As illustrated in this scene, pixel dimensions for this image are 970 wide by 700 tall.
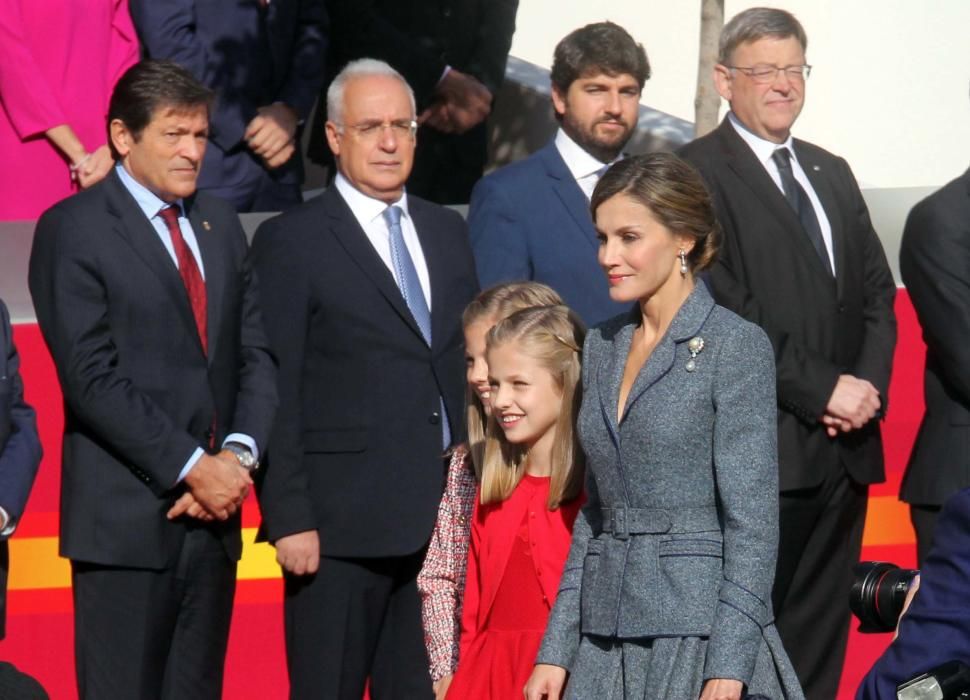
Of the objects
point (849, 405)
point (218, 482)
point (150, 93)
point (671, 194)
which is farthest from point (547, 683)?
point (150, 93)

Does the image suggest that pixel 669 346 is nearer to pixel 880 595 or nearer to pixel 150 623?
pixel 880 595

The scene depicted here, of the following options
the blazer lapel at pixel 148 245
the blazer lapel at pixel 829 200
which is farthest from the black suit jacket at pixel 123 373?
the blazer lapel at pixel 829 200

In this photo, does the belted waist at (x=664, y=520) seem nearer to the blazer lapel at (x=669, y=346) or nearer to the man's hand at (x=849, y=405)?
the blazer lapel at (x=669, y=346)

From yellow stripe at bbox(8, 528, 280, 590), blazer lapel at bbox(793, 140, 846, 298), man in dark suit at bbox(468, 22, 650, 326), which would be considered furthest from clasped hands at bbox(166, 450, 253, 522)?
blazer lapel at bbox(793, 140, 846, 298)

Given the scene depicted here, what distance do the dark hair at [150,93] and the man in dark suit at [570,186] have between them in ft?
3.29

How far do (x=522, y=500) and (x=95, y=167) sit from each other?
2.56 m

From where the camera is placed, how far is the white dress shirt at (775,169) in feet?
19.7

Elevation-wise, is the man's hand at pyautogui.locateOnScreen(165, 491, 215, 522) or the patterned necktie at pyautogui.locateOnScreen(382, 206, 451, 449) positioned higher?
the patterned necktie at pyautogui.locateOnScreen(382, 206, 451, 449)

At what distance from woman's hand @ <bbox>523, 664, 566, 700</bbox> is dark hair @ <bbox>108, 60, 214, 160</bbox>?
197 centimetres

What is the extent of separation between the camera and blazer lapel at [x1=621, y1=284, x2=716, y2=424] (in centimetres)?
421

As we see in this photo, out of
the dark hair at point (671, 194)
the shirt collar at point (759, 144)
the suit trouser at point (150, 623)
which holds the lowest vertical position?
the suit trouser at point (150, 623)

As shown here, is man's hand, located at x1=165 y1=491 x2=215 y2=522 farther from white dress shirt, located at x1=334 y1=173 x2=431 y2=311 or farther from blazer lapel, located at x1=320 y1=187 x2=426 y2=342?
white dress shirt, located at x1=334 y1=173 x2=431 y2=311

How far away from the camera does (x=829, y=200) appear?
19.9 ft

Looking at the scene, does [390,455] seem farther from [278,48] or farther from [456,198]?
[456,198]
